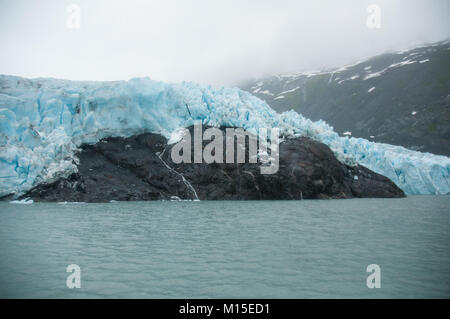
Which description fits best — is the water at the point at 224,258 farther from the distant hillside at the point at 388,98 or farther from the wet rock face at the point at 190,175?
the distant hillside at the point at 388,98

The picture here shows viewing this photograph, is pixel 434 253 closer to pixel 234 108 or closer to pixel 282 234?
pixel 282 234

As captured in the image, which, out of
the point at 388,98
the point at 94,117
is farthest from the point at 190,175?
the point at 388,98

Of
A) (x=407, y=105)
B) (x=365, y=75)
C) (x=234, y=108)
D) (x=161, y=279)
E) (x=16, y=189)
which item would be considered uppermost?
(x=365, y=75)

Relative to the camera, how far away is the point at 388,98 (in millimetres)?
115062

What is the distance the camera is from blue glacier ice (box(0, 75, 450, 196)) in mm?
30844

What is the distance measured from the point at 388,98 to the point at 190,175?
3833 inches

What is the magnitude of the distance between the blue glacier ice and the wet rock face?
158 cm

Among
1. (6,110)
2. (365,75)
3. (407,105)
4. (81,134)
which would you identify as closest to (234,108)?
(81,134)

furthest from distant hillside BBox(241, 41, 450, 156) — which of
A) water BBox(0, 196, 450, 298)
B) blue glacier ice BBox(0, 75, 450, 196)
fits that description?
water BBox(0, 196, 450, 298)

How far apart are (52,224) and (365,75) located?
144915 millimetres

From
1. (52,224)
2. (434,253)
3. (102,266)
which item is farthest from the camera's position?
(52,224)

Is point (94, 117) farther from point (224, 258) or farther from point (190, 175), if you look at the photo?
point (224, 258)

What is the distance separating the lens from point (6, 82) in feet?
117

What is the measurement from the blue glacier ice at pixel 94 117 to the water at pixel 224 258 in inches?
551
